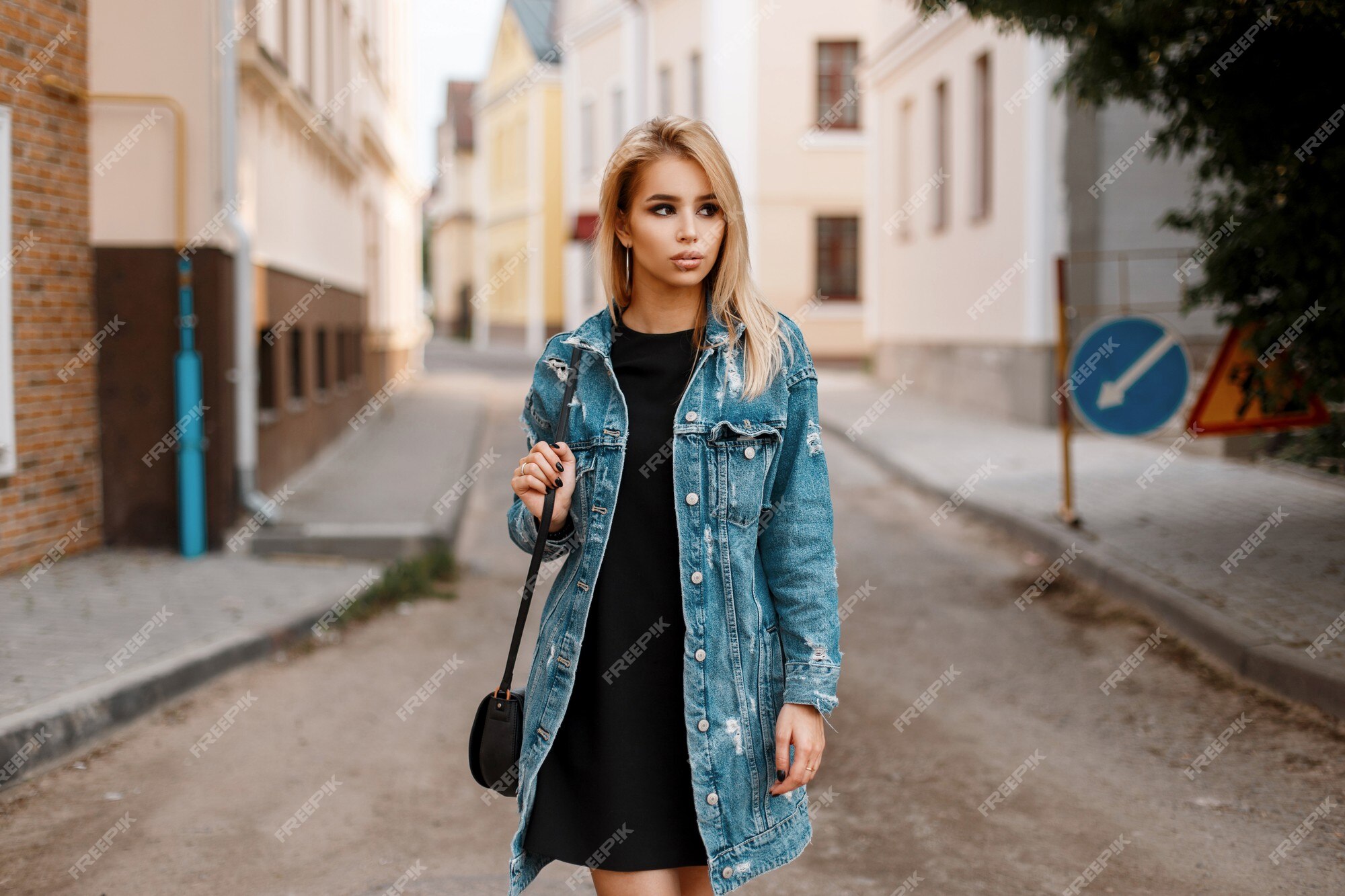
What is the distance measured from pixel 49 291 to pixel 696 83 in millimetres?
23657

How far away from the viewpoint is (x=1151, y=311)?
13.5 m

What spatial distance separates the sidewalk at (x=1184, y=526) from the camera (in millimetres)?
6223

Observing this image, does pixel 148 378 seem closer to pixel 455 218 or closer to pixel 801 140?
pixel 801 140

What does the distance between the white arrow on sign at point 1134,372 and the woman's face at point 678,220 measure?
250 inches

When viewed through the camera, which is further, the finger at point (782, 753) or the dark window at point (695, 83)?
the dark window at point (695, 83)

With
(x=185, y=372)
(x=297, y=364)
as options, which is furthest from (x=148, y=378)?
(x=297, y=364)

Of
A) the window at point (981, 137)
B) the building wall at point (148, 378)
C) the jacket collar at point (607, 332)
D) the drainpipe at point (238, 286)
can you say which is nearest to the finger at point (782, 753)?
the jacket collar at point (607, 332)

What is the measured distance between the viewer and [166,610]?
720 cm

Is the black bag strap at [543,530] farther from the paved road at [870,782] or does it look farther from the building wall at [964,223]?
the building wall at [964,223]

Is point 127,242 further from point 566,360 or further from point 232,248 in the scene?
point 566,360

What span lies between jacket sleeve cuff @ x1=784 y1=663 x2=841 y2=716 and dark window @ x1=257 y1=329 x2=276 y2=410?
373 inches

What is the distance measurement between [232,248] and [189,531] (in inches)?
73.2

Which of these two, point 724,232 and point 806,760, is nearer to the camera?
point 806,760

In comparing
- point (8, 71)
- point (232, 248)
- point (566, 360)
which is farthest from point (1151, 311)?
point (566, 360)
